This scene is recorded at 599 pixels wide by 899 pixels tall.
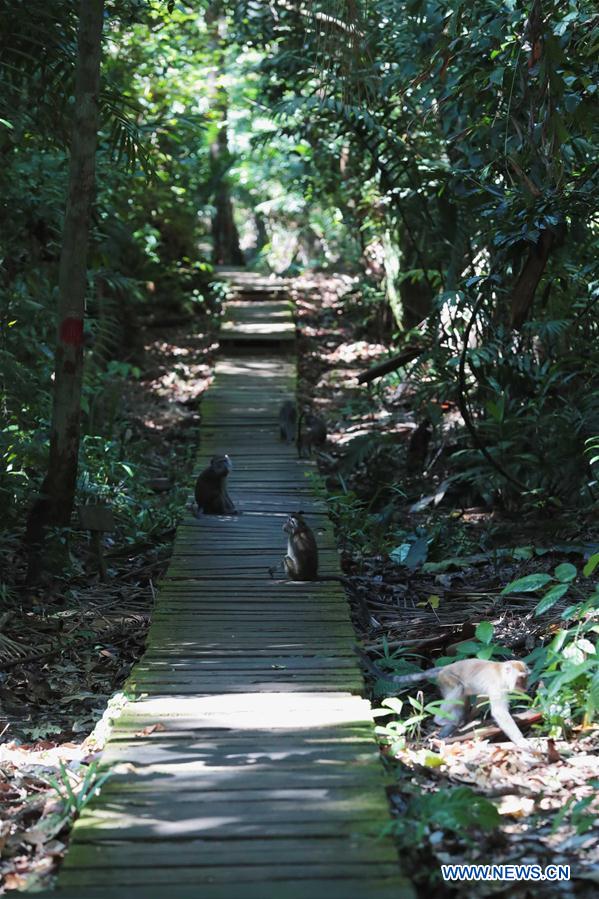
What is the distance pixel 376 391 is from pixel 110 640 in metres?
6.99

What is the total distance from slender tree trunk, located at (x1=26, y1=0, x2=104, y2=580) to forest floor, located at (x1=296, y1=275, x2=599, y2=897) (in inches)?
81.6

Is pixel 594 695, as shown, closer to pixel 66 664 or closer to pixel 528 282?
pixel 66 664

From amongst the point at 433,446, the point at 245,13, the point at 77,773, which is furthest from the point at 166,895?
the point at 245,13

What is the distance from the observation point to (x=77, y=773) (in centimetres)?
398

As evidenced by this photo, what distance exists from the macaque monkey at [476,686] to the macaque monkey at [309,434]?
5690mm

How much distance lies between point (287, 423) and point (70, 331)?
4123mm

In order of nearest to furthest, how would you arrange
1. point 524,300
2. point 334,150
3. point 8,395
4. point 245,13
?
point 8,395
point 524,300
point 245,13
point 334,150

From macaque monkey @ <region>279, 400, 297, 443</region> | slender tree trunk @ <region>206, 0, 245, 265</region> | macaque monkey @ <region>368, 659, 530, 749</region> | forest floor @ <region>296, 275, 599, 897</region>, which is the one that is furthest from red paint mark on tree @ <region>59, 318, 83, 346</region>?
slender tree trunk @ <region>206, 0, 245, 265</region>

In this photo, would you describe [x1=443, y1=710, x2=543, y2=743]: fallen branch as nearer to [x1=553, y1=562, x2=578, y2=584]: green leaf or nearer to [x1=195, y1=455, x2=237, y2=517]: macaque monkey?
[x1=553, y1=562, x2=578, y2=584]: green leaf

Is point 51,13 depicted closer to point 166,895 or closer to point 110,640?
point 110,640

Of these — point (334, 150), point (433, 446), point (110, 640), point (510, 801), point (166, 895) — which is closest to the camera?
point (166, 895)

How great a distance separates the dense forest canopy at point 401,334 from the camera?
5.82 meters

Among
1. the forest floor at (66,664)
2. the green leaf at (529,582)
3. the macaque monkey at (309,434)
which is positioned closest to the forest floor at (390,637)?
the forest floor at (66,664)

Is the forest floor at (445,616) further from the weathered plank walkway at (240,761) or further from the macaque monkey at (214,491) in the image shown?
the macaque monkey at (214,491)
